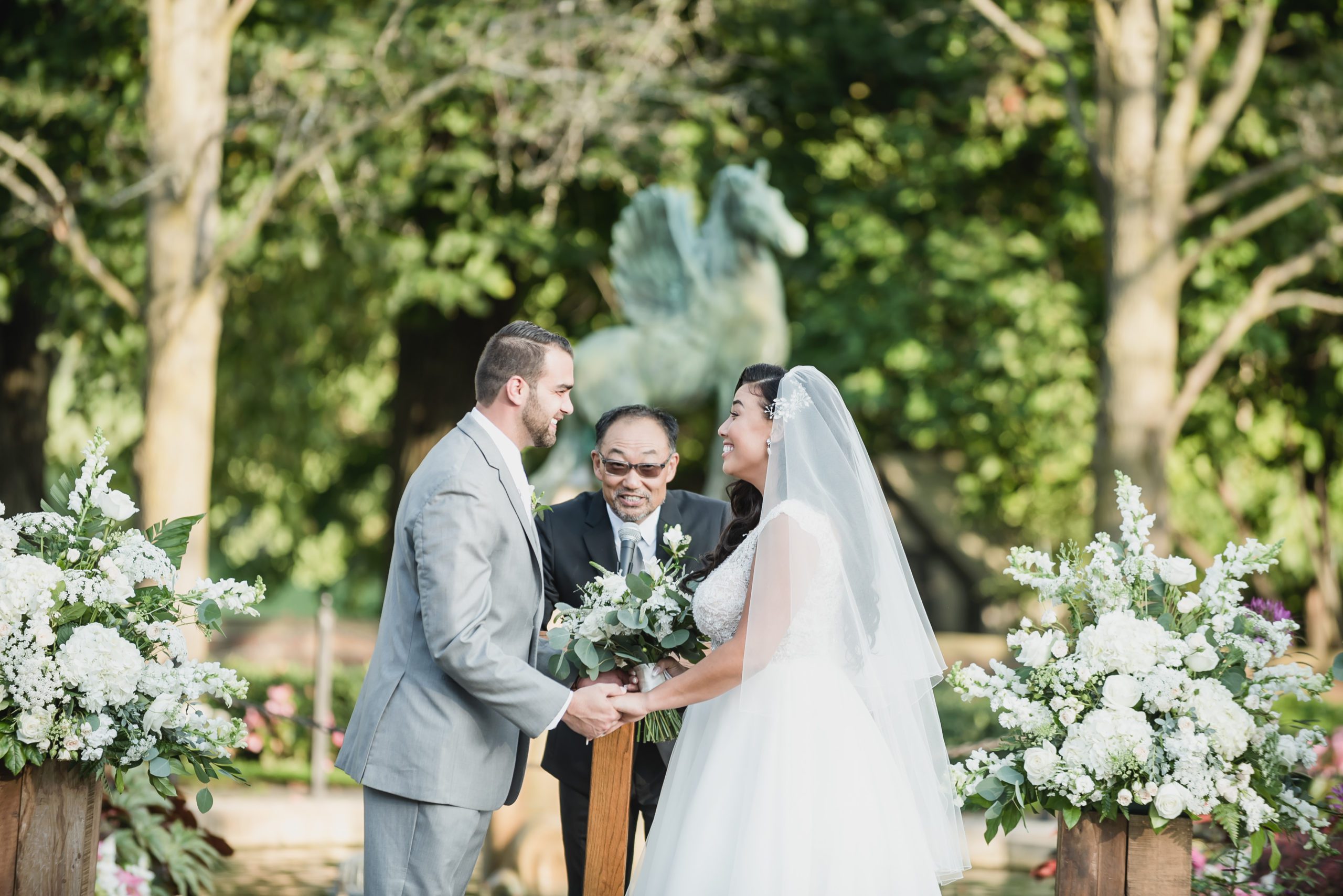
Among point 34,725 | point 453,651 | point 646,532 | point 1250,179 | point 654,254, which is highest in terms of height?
point 1250,179

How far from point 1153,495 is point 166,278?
7.50m

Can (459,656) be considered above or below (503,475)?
below

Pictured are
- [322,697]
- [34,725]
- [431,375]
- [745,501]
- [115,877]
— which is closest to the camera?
[34,725]

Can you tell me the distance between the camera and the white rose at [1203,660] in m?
3.70

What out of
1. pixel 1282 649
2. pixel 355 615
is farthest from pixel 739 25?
pixel 1282 649

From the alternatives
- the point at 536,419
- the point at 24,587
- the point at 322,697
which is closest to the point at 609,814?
the point at 536,419

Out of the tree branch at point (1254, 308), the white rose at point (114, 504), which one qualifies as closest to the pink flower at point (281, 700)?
the white rose at point (114, 504)

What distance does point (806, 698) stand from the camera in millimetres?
3852

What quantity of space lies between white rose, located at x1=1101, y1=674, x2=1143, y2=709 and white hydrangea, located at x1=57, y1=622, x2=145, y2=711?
8.55 feet

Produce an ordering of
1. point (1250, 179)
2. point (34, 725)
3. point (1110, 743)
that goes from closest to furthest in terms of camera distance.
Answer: point (34, 725), point (1110, 743), point (1250, 179)

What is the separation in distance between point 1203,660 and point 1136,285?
7662 millimetres

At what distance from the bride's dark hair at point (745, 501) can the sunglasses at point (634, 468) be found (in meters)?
0.36

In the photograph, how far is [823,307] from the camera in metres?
13.0

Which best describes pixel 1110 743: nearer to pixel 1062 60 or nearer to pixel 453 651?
pixel 453 651
